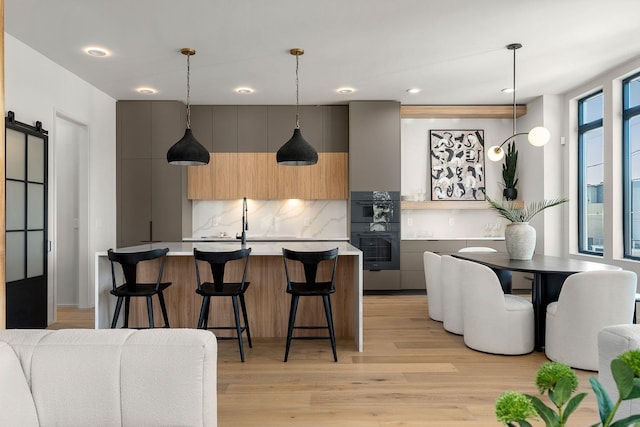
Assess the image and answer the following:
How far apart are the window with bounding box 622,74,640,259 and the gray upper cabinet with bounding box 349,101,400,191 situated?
276cm

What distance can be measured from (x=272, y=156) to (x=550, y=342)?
176 inches

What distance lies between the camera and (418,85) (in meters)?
5.82

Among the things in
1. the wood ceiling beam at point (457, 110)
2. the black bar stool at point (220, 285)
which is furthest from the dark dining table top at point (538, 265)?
the wood ceiling beam at point (457, 110)

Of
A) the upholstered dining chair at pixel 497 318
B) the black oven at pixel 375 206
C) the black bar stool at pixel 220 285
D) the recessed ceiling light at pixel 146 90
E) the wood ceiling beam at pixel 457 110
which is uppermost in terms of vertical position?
the recessed ceiling light at pixel 146 90

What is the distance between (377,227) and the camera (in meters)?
6.61

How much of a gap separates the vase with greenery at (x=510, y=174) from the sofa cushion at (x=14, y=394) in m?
6.71

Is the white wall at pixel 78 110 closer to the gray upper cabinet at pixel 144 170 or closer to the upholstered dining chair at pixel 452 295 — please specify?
Result: the gray upper cabinet at pixel 144 170

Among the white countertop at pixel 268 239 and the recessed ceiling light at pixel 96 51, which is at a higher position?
the recessed ceiling light at pixel 96 51

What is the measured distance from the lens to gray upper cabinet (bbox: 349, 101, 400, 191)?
658cm

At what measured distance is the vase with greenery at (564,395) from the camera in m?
0.58

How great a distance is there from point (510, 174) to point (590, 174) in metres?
1.15

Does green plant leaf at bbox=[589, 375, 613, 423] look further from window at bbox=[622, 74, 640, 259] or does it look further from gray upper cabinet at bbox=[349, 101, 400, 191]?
gray upper cabinet at bbox=[349, 101, 400, 191]

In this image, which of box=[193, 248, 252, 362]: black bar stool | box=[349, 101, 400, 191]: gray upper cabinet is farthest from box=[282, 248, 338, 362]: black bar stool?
box=[349, 101, 400, 191]: gray upper cabinet

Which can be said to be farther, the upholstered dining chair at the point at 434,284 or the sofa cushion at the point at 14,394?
the upholstered dining chair at the point at 434,284
